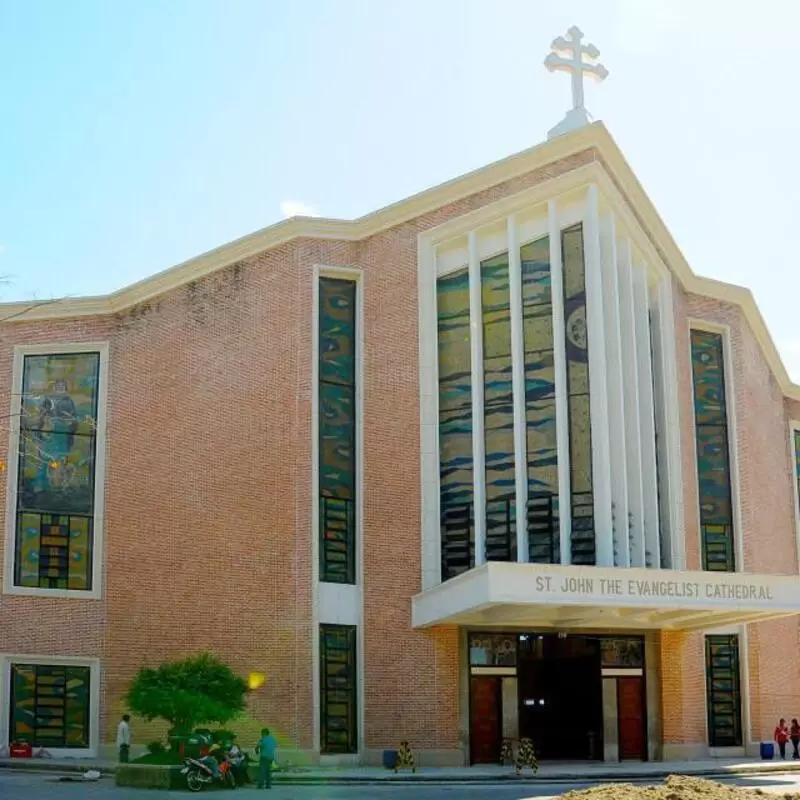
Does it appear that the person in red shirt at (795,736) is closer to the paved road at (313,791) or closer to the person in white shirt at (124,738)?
the paved road at (313,791)

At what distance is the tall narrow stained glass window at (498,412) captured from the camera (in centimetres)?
3522

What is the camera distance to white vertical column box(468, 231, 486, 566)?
3512 cm

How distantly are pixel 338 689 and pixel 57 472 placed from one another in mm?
9628

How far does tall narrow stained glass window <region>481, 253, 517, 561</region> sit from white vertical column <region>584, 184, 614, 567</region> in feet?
7.11

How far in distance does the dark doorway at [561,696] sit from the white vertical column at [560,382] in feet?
12.7

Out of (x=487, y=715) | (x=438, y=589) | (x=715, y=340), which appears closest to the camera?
(x=438, y=589)

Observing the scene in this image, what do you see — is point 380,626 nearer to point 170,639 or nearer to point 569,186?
point 170,639

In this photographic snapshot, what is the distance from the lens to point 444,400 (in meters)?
36.4

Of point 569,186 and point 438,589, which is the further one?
point 569,186

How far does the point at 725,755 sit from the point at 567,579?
10.7 m

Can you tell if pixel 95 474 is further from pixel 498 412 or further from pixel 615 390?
pixel 615 390

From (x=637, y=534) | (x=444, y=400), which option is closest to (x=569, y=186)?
(x=444, y=400)

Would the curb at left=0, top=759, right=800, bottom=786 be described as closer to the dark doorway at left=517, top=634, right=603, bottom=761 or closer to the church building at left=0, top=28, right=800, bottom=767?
the church building at left=0, top=28, right=800, bottom=767

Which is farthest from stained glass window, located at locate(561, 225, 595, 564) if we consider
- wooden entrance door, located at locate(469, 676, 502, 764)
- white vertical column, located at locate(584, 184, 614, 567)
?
wooden entrance door, located at locate(469, 676, 502, 764)
